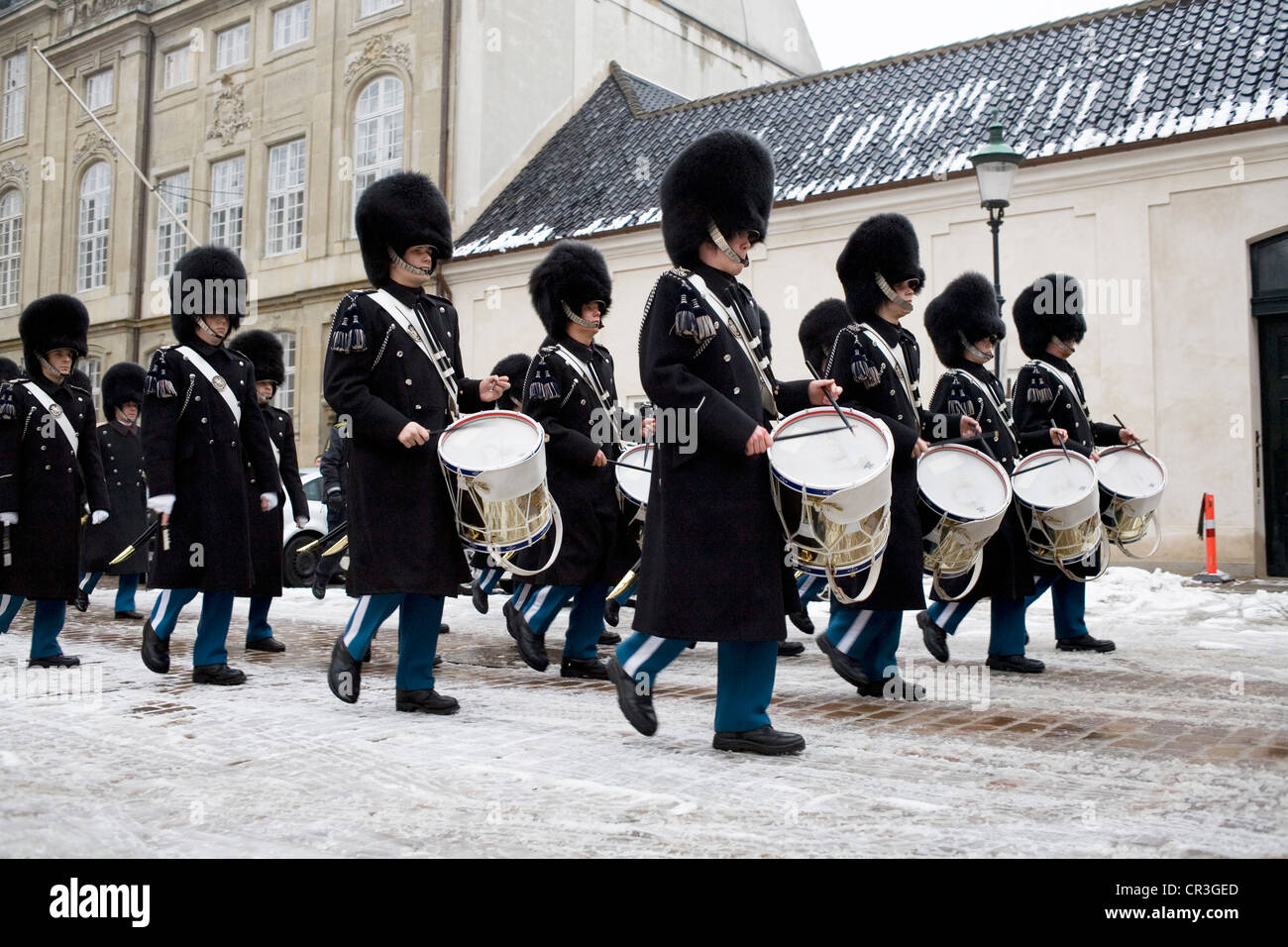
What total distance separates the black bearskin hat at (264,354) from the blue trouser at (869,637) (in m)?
4.72

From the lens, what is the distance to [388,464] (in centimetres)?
527

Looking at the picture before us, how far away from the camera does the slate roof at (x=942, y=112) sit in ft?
50.5

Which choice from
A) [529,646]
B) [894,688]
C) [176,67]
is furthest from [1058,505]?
[176,67]

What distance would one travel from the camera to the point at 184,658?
7.49 metres

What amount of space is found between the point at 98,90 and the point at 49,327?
24333 mm

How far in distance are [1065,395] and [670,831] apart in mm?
4955

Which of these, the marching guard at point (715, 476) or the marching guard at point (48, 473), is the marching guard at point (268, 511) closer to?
the marching guard at point (48, 473)

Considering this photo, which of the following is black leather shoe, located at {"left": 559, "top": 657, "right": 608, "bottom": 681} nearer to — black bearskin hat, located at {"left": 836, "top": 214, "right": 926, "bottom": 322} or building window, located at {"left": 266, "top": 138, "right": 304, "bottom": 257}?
black bearskin hat, located at {"left": 836, "top": 214, "right": 926, "bottom": 322}

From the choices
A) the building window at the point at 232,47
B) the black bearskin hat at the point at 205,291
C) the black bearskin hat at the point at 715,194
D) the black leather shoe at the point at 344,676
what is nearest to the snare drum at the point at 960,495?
the black bearskin hat at the point at 715,194

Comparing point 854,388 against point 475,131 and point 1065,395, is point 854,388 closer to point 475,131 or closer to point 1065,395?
point 1065,395

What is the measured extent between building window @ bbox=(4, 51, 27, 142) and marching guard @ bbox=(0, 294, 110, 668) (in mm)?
26941

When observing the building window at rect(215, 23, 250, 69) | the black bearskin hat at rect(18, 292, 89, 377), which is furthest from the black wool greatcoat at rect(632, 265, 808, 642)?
the building window at rect(215, 23, 250, 69)

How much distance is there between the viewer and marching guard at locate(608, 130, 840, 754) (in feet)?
14.2

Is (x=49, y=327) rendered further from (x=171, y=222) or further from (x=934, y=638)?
(x=171, y=222)
